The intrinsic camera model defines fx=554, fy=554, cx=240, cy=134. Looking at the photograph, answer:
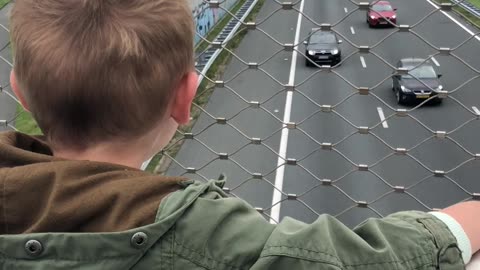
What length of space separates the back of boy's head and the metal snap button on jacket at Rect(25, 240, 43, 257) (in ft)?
0.39

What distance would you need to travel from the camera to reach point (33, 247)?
57cm

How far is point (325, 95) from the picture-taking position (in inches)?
179

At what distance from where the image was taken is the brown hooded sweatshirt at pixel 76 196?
57 centimetres

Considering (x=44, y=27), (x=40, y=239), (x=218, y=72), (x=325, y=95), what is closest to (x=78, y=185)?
(x=40, y=239)

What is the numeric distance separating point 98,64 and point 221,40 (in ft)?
2.88

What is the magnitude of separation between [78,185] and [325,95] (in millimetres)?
4092

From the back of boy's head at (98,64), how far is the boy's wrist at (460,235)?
14.1 inches

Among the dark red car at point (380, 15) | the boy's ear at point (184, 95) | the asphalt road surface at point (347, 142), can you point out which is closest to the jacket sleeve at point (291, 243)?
the boy's ear at point (184, 95)

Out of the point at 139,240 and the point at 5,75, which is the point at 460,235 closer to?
the point at 139,240

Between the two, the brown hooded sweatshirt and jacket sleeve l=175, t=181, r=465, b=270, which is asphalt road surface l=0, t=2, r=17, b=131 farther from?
jacket sleeve l=175, t=181, r=465, b=270

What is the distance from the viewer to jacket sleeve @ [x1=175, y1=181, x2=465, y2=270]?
56 centimetres

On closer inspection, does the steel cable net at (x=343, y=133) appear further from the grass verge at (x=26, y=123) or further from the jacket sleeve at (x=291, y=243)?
the jacket sleeve at (x=291, y=243)

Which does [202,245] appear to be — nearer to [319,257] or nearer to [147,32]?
[319,257]

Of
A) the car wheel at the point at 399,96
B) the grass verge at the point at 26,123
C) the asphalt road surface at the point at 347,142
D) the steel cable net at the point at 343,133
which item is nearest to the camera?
the grass verge at the point at 26,123
